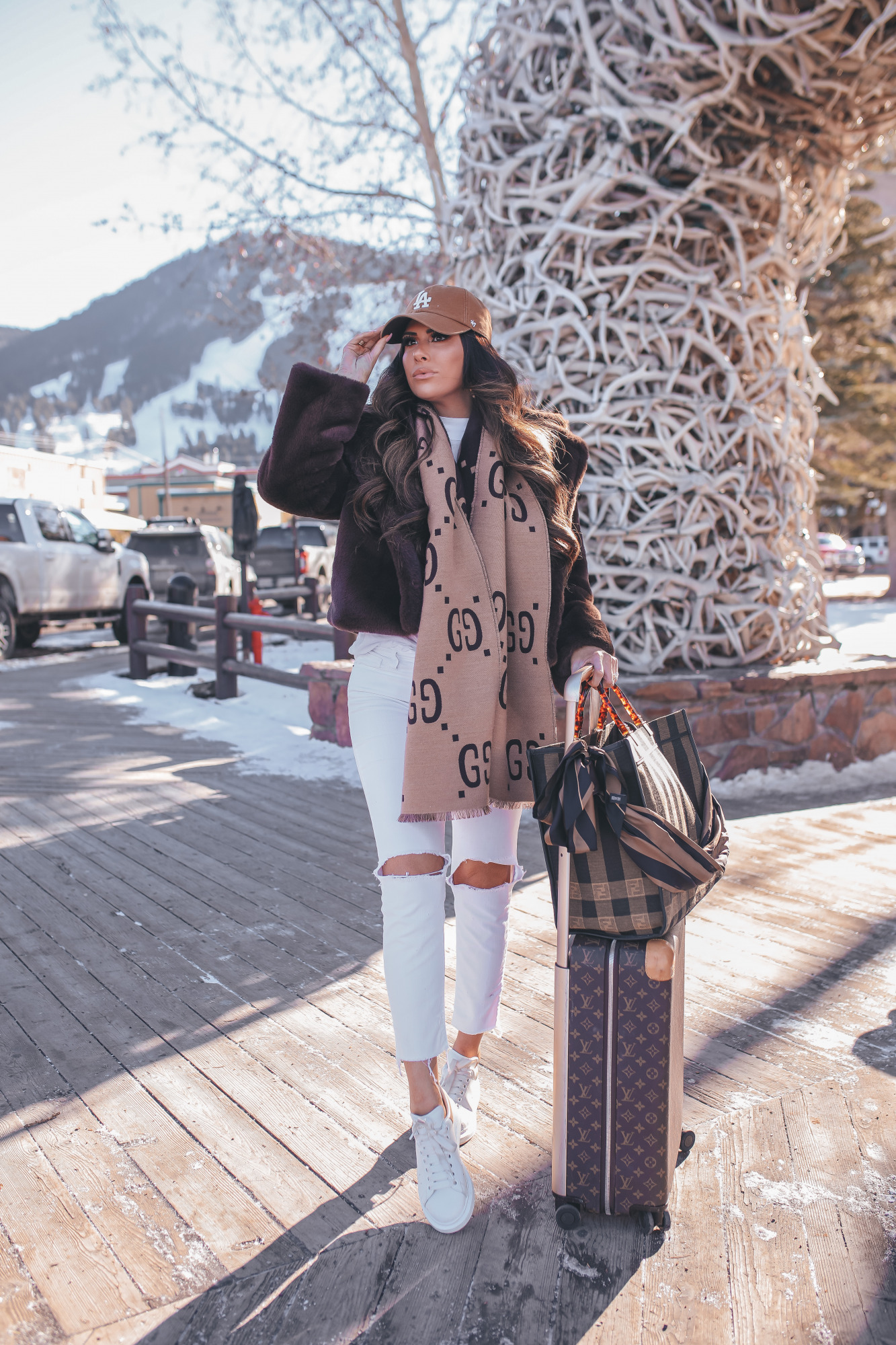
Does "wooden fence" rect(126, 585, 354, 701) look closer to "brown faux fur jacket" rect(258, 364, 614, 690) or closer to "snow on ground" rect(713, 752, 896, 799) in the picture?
"snow on ground" rect(713, 752, 896, 799)

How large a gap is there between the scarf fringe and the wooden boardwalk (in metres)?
0.75

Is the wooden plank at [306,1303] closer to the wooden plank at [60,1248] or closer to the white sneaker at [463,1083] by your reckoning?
the wooden plank at [60,1248]

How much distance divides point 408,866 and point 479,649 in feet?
1.54

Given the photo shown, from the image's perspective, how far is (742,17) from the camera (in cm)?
454

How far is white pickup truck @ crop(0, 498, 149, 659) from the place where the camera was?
11.9 metres

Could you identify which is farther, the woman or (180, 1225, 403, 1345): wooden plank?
the woman

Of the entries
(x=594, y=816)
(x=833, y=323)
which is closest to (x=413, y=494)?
(x=594, y=816)

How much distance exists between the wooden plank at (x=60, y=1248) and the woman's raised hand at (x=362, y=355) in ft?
5.95

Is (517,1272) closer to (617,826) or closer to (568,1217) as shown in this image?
(568,1217)

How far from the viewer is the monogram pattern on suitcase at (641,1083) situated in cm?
179

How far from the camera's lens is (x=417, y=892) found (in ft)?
6.38

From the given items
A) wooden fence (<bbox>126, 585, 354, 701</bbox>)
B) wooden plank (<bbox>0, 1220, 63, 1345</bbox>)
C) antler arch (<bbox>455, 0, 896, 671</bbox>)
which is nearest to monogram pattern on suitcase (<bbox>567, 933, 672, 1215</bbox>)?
wooden plank (<bbox>0, 1220, 63, 1345</bbox>)

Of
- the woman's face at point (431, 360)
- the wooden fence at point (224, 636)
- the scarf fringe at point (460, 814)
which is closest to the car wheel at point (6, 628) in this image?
the wooden fence at point (224, 636)

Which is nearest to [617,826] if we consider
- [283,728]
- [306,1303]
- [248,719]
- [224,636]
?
[306,1303]
